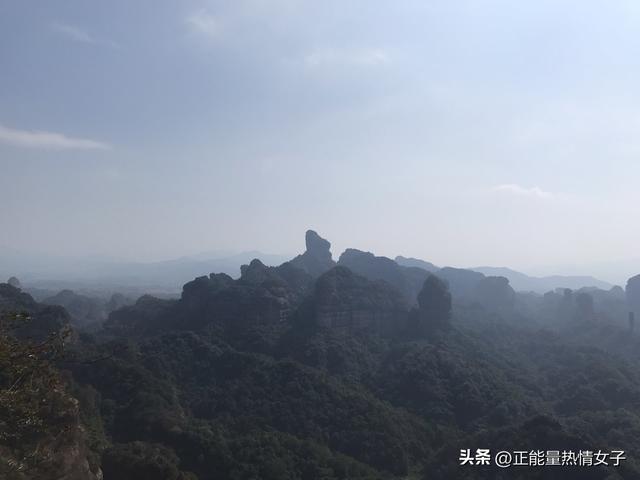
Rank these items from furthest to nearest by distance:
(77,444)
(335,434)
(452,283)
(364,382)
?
(452,283) → (364,382) → (335,434) → (77,444)

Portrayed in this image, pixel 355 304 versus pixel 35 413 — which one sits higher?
pixel 35 413

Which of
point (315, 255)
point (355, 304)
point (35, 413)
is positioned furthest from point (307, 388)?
point (315, 255)

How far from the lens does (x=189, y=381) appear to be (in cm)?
3944

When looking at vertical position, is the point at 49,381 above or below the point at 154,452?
above

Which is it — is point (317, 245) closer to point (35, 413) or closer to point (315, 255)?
point (315, 255)

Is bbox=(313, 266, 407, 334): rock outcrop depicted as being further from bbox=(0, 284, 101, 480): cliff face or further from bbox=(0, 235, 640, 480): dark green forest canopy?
bbox=(0, 284, 101, 480): cliff face

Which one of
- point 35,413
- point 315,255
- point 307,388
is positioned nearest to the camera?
point 35,413

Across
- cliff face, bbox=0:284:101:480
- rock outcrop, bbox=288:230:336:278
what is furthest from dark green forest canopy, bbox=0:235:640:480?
rock outcrop, bbox=288:230:336:278

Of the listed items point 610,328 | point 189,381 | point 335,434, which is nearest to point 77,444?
point 335,434

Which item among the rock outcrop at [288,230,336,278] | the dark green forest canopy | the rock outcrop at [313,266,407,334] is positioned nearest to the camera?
the dark green forest canopy

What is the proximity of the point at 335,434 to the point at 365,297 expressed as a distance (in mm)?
Result: 26343

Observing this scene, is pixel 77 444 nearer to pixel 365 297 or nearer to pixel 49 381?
pixel 49 381

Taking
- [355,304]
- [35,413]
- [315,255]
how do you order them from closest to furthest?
[35,413], [355,304], [315,255]

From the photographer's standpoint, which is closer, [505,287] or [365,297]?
[365,297]
